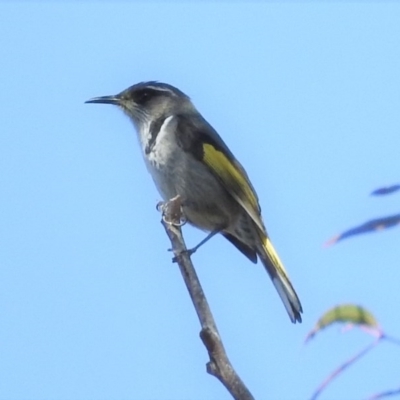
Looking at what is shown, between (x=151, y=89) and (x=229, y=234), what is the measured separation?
6.14 feet

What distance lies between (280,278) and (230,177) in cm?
100

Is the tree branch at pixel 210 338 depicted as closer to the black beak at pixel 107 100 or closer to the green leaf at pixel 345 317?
the green leaf at pixel 345 317

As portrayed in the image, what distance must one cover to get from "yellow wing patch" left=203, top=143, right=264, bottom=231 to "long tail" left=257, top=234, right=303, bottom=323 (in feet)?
1.06

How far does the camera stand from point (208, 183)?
23.2 feet

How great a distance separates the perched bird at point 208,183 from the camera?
6.91m

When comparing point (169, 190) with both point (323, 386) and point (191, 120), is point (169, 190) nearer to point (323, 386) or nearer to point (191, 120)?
point (191, 120)

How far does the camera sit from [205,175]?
7.07 m

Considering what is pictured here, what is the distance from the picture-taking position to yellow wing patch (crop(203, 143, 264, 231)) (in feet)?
23.2

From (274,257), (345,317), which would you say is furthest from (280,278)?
(345,317)

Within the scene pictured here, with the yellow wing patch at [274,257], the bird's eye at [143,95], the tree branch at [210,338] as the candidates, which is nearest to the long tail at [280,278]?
the yellow wing patch at [274,257]

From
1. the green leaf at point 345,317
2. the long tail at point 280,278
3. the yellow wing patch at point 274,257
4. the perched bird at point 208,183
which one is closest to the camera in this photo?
the green leaf at point 345,317

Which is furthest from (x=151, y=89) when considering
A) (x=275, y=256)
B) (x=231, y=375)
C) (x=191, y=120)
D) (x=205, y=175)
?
(x=231, y=375)

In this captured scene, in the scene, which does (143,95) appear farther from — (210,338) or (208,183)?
(210,338)

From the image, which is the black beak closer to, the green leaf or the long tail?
the long tail
